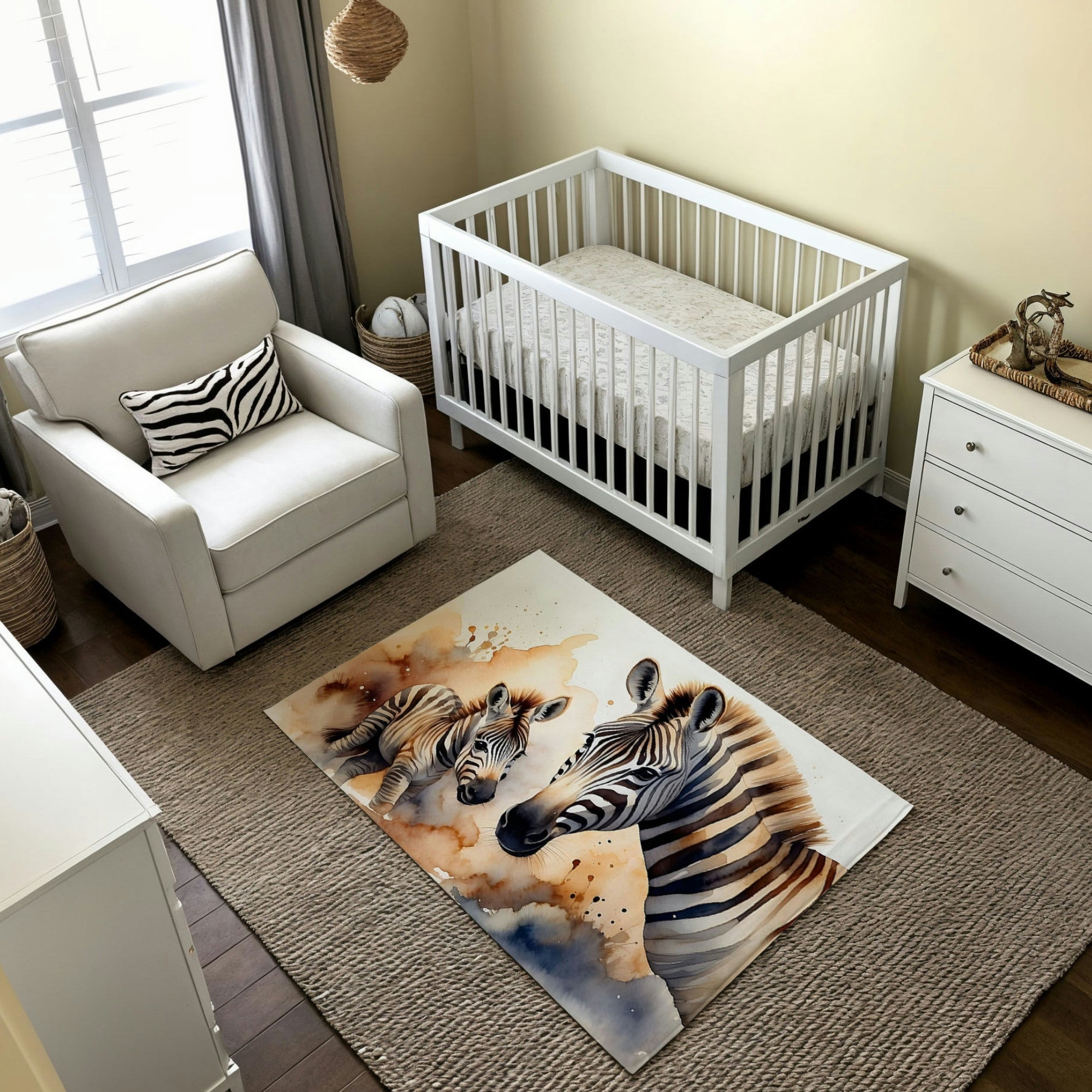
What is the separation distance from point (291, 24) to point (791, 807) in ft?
8.96

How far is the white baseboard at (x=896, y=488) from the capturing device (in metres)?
3.38

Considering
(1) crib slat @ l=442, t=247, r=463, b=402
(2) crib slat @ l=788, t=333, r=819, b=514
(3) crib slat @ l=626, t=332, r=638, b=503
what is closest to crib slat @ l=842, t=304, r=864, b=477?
(2) crib slat @ l=788, t=333, r=819, b=514

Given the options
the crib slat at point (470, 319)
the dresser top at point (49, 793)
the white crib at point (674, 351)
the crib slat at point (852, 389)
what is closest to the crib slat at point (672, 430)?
the white crib at point (674, 351)

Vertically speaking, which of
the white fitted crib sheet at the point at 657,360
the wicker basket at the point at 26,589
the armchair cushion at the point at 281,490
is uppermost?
the white fitted crib sheet at the point at 657,360

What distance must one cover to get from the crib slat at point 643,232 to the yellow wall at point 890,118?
0.42 feet

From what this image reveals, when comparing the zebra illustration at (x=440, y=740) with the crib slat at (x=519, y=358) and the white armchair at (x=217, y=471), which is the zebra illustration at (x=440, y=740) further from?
the crib slat at (x=519, y=358)

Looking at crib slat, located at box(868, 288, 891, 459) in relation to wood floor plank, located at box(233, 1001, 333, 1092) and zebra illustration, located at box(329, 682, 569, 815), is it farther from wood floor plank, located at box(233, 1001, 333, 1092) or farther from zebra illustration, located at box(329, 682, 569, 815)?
wood floor plank, located at box(233, 1001, 333, 1092)

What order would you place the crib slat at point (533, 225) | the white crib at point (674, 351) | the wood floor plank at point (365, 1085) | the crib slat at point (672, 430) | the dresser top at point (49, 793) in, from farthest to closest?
the crib slat at point (533, 225) < the white crib at point (674, 351) < the crib slat at point (672, 430) < the wood floor plank at point (365, 1085) < the dresser top at point (49, 793)

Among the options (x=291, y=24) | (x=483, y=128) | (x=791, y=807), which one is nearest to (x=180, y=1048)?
(x=791, y=807)

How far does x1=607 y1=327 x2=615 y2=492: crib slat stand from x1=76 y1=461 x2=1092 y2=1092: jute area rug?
0.28 m

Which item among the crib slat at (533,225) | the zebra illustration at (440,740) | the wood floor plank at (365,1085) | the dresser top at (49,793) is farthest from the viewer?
the crib slat at (533,225)

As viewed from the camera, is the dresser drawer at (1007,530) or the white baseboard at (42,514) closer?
the dresser drawer at (1007,530)

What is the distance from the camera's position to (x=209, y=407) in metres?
3.05

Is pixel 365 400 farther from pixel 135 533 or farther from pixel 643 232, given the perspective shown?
pixel 643 232
